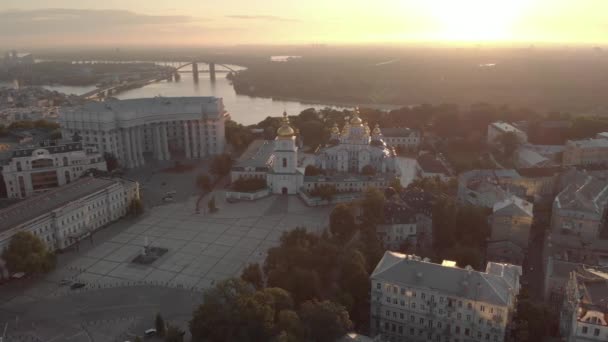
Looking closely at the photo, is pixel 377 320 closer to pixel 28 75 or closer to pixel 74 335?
pixel 74 335

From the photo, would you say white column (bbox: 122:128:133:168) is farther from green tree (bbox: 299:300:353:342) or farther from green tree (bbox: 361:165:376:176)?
green tree (bbox: 299:300:353:342)

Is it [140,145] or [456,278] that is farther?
[140,145]

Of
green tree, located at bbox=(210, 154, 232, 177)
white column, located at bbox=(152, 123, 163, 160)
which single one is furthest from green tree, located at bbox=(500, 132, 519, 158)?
white column, located at bbox=(152, 123, 163, 160)

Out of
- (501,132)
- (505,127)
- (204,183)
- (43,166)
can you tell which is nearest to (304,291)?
(204,183)

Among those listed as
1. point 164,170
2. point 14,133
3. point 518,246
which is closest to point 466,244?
point 518,246

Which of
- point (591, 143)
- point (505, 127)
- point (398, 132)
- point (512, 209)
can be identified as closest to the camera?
point (512, 209)

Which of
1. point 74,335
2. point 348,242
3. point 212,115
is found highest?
point 212,115

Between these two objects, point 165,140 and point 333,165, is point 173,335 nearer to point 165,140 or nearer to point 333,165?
point 333,165
